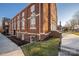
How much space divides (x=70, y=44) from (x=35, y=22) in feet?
1.62

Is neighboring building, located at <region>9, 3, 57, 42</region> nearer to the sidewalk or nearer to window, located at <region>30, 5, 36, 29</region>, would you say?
window, located at <region>30, 5, 36, 29</region>

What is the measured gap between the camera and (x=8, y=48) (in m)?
2.57

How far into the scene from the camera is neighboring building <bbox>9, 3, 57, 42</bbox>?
2553 millimetres

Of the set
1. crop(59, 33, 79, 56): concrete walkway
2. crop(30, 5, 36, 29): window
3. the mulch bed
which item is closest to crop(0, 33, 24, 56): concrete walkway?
the mulch bed

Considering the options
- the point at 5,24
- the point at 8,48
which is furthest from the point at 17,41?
the point at 5,24

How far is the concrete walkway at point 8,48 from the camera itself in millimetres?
2545

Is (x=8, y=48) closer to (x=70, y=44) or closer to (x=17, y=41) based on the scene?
(x=17, y=41)

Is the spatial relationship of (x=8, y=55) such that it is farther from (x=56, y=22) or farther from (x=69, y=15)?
(x=69, y=15)

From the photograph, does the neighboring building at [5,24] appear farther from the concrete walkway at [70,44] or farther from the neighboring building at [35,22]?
the concrete walkway at [70,44]

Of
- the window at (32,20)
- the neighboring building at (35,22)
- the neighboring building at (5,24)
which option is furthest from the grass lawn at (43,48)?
the neighboring building at (5,24)

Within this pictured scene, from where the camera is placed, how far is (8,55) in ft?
8.34

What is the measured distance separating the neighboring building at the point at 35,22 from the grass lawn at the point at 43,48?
74mm

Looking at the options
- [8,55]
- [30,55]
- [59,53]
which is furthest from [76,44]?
[8,55]

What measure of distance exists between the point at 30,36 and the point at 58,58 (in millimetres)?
430
